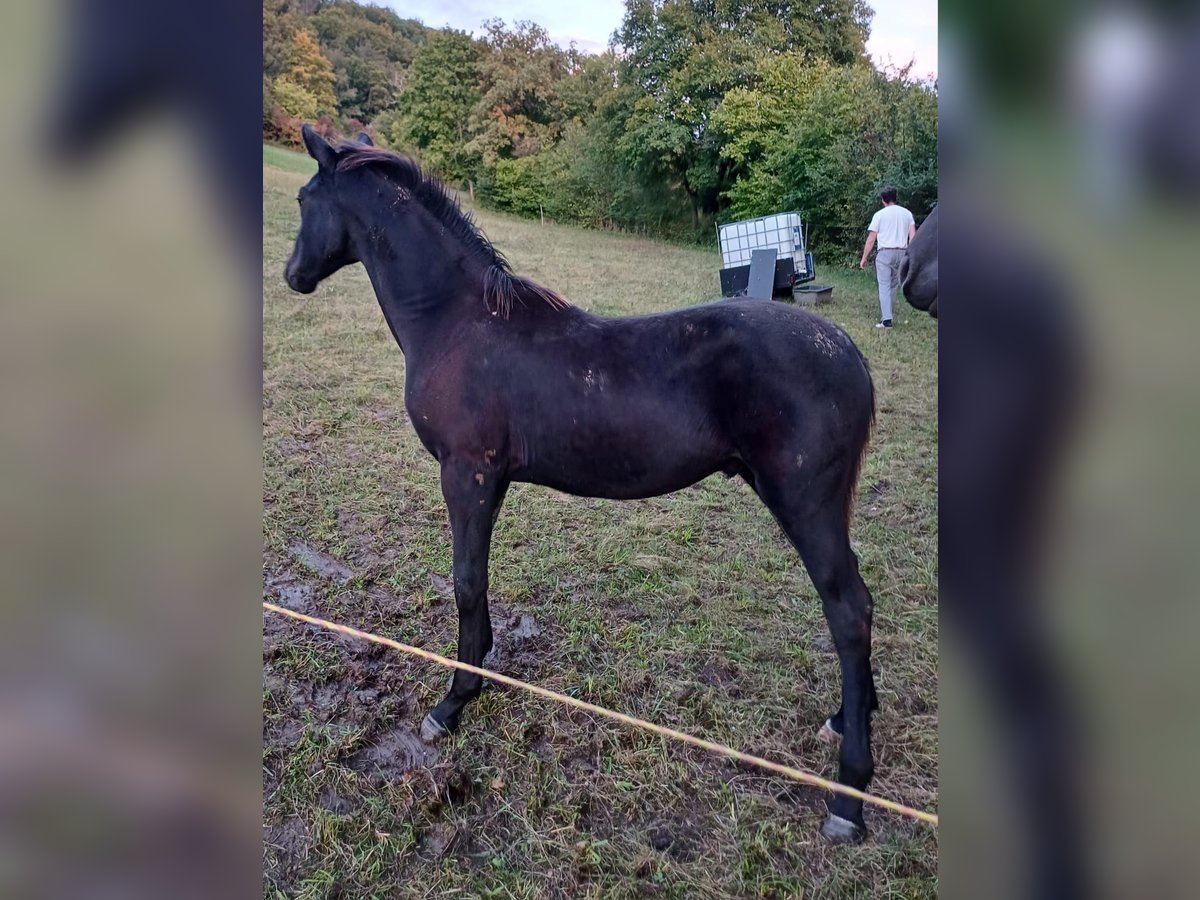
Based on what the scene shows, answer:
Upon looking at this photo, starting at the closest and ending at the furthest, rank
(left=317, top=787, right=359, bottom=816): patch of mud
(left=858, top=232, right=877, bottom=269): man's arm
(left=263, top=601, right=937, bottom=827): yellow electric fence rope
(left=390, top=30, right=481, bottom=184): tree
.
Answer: (left=263, top=601, right=937, bottom=827): yellow electric fence rope < (left=317, top=787, right=359, bottom=816): patch of mud < (left=858, top=232, right=877, bottom=269): man's arm < (left=390, top=30, right=481, bottom=184): tree

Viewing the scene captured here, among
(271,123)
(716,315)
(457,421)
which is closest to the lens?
(716,315)

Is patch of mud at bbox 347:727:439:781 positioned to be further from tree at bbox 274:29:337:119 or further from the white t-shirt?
tree at bbox 274:29:337:119

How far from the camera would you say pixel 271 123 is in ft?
8.55

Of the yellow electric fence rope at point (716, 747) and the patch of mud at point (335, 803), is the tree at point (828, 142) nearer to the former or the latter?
the yellow electric fence rope at point (716, 747)

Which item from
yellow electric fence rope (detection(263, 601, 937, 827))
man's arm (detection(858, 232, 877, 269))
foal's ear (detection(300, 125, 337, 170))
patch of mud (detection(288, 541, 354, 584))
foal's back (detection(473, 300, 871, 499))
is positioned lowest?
patch of mud (detection(288, 541, 354, 584))

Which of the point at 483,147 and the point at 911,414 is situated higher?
Answer: the point at 483,147

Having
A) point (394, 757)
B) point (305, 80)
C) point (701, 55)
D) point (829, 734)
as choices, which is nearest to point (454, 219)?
point (701, 55)

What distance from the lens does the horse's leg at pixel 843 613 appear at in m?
1.71

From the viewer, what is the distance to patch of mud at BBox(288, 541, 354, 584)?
2820 mm

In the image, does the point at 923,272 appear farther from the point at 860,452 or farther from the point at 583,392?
the point at 583,392
